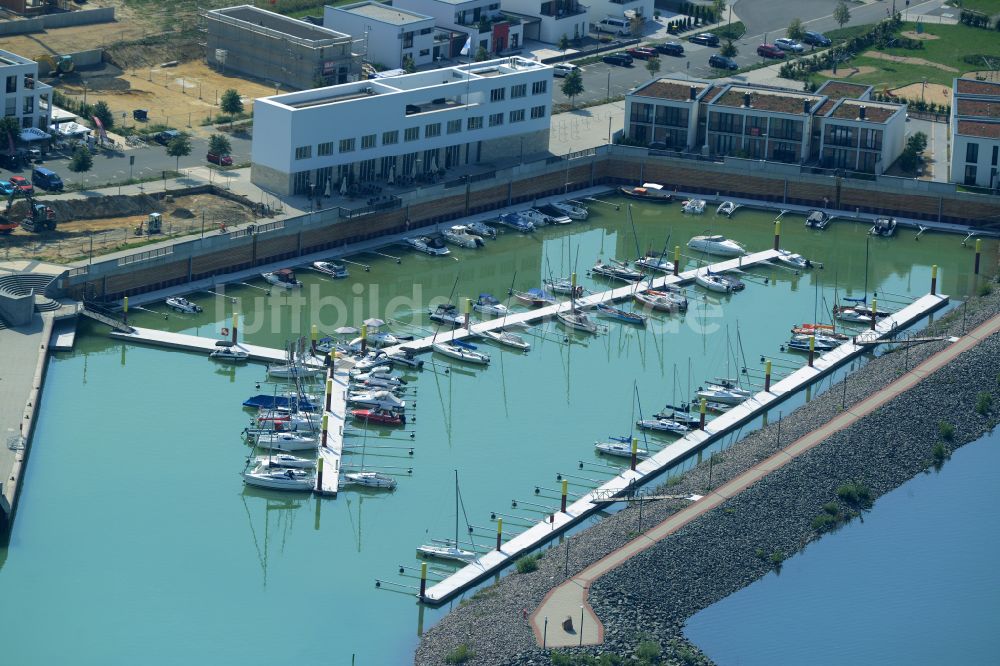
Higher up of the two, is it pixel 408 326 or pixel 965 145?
pixel 965 145

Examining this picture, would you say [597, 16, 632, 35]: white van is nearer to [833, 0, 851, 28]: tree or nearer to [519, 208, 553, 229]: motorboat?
[833, 0, 851, 28]: tree

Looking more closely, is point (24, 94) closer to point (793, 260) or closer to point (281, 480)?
point (281, 480)

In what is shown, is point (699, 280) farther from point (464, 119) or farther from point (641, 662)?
point (641, 662)

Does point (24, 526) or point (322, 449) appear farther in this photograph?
point (322, 449)

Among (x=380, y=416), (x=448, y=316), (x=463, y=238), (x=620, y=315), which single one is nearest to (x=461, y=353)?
(x=448, y=316)

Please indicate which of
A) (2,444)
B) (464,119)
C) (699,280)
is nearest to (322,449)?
(2,444)

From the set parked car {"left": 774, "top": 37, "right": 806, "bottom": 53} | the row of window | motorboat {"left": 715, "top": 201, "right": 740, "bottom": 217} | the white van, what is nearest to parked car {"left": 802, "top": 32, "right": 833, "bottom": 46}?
parked car {"left": 774, "top": 37, "right": 806, "bottom": 53}
